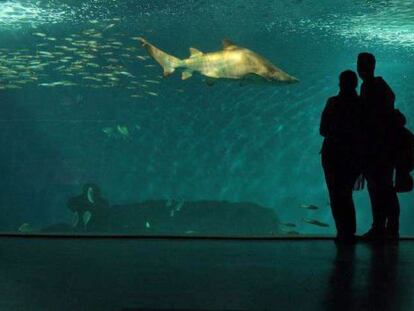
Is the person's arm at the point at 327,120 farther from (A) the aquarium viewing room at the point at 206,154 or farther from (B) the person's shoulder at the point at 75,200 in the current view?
(B) the person's shoulder at the point at 75,200

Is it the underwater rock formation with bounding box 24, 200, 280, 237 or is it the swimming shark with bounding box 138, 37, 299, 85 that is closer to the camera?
the swimming shark with bounding box 138, 37, 299, 85

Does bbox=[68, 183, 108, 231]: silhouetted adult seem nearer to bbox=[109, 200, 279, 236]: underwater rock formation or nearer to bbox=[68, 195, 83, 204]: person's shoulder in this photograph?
bbox=[68, 195, 83, 204]: person's shoulder

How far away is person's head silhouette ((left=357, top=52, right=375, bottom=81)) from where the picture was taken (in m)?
3.82

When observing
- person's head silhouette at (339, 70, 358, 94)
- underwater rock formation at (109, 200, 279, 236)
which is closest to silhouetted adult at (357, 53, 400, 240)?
person's head silhouette at (339, 70, 358, 94)

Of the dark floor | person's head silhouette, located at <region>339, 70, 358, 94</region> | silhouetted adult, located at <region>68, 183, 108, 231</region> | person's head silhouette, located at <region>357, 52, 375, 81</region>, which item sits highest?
person's head silhouette, located at <region>357, 52, 375, 81</region>

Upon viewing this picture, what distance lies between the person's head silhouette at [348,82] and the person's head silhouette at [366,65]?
88 mm

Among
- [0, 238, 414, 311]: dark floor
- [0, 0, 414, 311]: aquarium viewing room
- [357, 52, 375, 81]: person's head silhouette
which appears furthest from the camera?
[357, 52, 375, 81]: person's head silhouette

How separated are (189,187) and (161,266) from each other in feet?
108

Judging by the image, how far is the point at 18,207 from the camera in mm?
32156

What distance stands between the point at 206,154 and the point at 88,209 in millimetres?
17939

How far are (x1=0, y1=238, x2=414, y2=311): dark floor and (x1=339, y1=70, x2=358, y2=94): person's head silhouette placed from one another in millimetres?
1109

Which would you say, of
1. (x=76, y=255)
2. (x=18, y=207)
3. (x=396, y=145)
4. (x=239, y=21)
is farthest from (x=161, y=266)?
(x=18, y=207)

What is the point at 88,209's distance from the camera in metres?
18.8

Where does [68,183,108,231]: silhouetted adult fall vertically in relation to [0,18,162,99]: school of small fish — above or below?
below
